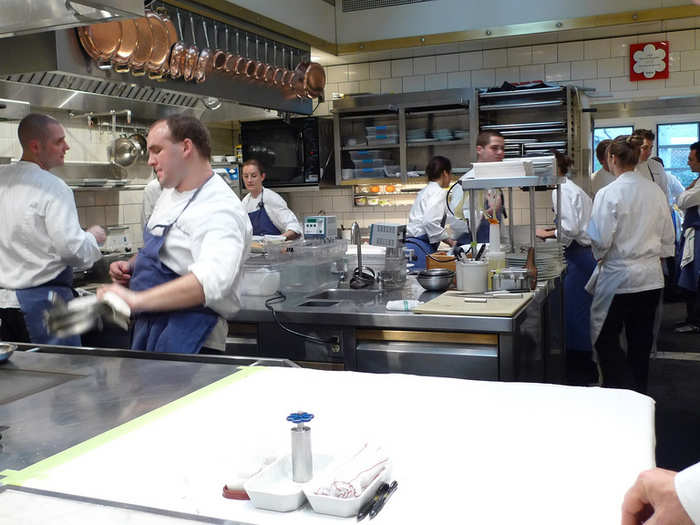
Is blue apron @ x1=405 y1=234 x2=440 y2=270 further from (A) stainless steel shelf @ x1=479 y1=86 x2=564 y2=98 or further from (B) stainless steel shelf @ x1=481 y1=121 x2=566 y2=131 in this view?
(A) stainless steel shelf @ x1=479 y1=86 x2=564 y2=98

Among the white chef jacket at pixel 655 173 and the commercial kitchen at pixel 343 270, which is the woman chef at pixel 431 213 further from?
the white chef jacket at pixel 655 173

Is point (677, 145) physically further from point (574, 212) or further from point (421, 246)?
point (421, 246)

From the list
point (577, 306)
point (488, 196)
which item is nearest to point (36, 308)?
point (488, 196)

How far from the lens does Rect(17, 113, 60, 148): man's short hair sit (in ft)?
11.7

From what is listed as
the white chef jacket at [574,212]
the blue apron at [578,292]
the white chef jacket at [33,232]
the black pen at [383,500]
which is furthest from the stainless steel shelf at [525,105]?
the black pen at [383,500]

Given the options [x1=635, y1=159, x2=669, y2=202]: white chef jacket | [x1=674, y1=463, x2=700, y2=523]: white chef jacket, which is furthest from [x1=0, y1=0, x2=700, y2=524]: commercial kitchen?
[x1=635, y1=159, x2=669, y2=202]: white chef jacket

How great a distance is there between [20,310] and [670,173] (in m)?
7.10

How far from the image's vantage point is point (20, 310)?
3451 millimetres

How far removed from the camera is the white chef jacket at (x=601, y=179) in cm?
766

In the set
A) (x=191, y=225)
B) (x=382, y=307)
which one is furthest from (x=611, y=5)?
(x=191, y=225)

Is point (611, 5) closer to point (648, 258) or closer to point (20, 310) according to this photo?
point (648, 258)

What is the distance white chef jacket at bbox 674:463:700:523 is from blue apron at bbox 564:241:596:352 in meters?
4.75

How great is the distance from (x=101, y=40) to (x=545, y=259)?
2.66m

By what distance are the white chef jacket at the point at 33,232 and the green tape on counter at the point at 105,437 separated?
5.60 ft
